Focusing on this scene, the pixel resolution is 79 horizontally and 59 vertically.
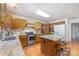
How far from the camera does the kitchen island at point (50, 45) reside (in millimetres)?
1335

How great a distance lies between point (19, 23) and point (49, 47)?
1.64 ft

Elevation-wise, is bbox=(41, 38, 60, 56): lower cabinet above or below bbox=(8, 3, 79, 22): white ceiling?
below

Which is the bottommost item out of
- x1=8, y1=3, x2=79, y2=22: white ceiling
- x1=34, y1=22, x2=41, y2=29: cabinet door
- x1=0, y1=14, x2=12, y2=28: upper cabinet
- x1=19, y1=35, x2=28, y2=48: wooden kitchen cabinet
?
x1=19, y1=35, x2=28, y2=48: wooden kitchen cabinet

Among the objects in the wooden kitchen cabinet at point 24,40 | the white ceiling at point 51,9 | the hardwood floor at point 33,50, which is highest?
the white ceiling at point 51,9

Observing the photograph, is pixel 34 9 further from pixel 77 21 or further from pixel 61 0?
pixel 77 21

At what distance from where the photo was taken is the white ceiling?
1302 mm

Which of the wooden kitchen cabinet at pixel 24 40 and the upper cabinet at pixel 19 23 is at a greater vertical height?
the upper cabinet at pixel 19 23

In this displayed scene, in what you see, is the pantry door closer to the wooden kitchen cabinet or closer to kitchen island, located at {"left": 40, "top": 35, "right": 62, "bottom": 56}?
kitchen island, located at {"left": 40, "top": 35, "right": 62, "bottom": 56}

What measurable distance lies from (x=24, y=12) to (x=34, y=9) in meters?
0.13

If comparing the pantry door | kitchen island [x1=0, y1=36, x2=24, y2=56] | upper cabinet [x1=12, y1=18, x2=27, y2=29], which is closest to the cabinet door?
upper cabinet [x1=12, y1=18, x2=27, y2=29]

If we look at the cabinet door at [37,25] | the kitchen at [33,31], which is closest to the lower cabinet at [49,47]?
the kitchen at [33,31]

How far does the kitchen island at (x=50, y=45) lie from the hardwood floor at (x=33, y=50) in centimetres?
5

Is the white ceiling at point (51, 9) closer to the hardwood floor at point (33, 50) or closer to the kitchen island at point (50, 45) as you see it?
the kitchen island at point (50, 45)

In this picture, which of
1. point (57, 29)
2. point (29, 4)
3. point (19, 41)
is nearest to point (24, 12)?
point (29, 4)
